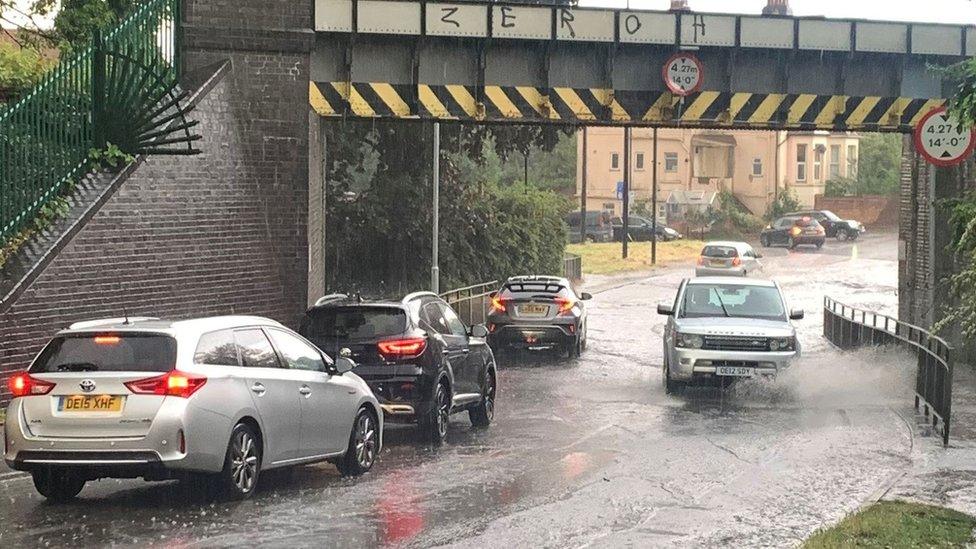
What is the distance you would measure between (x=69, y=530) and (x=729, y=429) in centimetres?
971

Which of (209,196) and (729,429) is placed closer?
(729,429)

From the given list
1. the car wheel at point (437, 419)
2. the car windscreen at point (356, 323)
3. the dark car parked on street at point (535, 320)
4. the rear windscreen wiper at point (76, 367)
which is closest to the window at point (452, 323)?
the car wheel at point (437, 419)

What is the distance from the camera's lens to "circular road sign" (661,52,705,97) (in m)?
26.4

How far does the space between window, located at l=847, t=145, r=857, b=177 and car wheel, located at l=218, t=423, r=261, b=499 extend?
97.2 meters

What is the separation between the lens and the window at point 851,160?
107062 millimetres

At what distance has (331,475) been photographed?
1458cm

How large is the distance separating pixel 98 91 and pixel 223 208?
2.41m

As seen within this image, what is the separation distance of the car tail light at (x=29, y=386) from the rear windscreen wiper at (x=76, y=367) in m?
0.14

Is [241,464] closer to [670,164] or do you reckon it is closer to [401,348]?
[401,348]

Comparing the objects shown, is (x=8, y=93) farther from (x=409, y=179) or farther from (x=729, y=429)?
(x=409, y=179)

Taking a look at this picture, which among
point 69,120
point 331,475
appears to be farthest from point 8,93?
point 331,475

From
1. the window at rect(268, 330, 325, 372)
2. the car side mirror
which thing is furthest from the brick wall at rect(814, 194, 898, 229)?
the window at rect(268, 330, 325, 372)

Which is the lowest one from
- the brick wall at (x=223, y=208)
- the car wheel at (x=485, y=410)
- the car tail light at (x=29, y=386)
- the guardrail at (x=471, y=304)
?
the guardrail at (x=471, y=304)

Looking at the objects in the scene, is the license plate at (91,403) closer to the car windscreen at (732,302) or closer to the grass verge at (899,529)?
the grass verge at (899,529)
